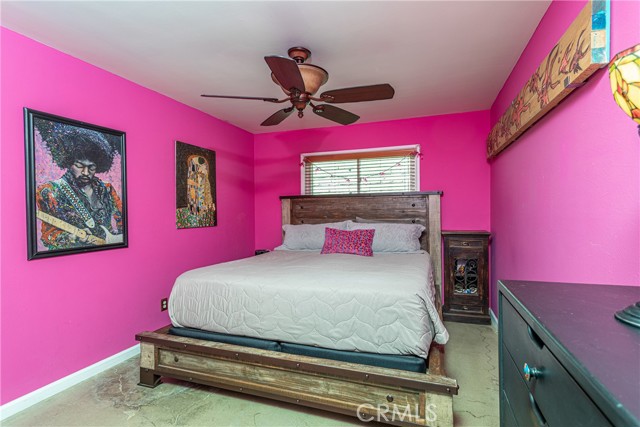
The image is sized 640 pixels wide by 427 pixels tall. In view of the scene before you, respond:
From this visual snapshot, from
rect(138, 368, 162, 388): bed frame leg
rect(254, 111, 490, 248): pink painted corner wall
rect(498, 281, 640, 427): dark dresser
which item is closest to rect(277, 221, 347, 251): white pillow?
rect(254, 111, 490, 248): pink painted corner wall

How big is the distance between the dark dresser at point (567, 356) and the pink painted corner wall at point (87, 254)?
272 centimetres

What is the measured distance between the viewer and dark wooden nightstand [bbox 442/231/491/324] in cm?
333

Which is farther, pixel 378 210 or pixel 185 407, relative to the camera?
pixel 378 210

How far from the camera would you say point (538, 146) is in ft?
6.36

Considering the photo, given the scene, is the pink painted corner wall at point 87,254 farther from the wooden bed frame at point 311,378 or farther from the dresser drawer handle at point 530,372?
the dresser drawer handle at point 530,372

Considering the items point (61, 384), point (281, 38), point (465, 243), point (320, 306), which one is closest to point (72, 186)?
point (61, 384)

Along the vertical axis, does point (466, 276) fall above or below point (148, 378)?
above

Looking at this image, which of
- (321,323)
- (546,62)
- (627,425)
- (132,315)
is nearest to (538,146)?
(546,62)

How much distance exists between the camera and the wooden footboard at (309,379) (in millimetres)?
1568

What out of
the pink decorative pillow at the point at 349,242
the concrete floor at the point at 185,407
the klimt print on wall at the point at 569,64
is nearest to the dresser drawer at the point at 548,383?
the klimt print on wall at the point at 569,64

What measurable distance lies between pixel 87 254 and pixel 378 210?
2.99 m

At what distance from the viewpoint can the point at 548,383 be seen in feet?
2.25

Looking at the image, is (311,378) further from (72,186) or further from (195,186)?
(195,186)

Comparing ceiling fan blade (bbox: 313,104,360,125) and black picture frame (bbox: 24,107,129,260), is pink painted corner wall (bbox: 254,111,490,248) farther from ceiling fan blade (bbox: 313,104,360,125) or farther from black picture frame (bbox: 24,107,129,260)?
black picture frame (bbox: 24,107,129,260)
